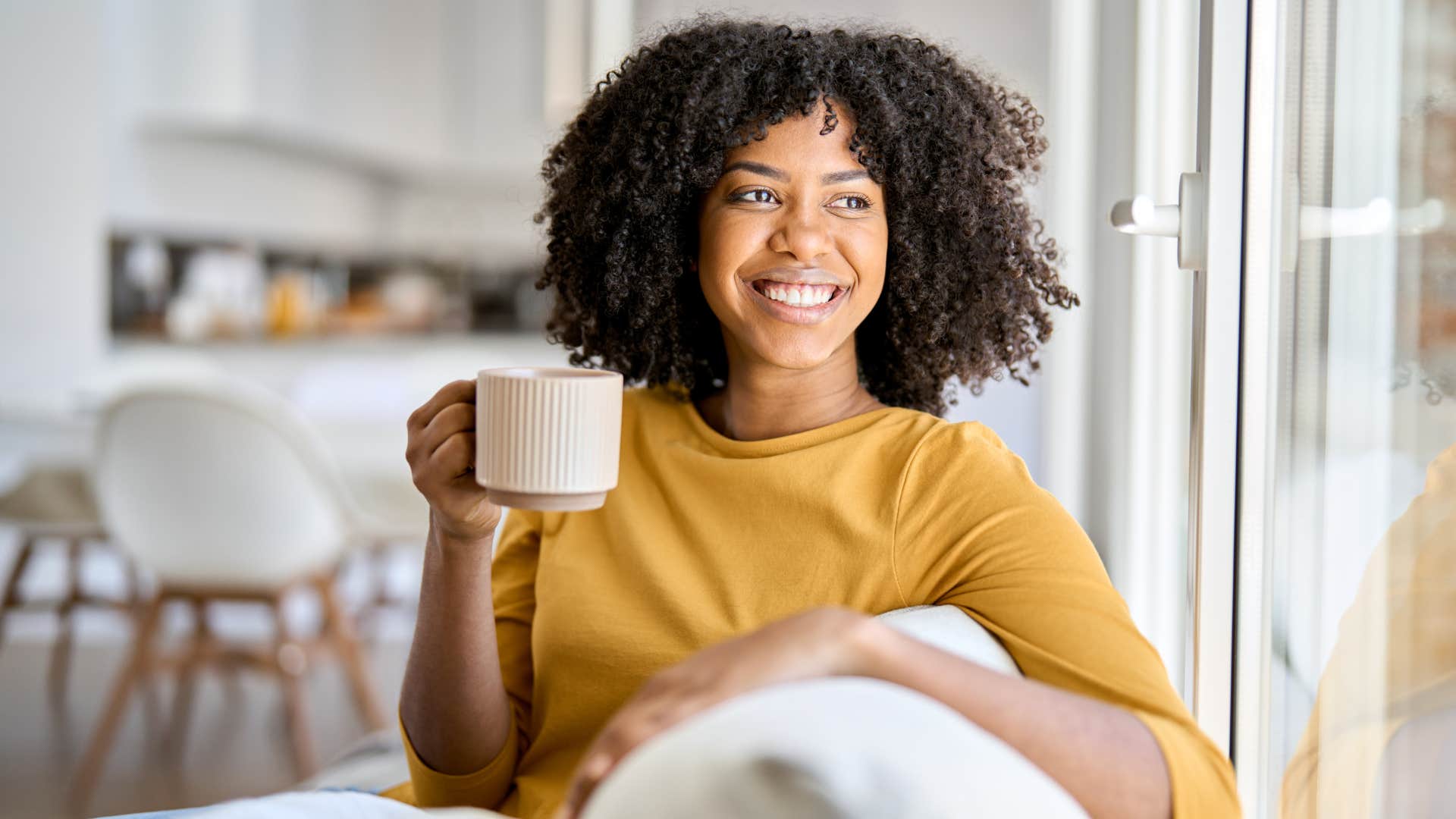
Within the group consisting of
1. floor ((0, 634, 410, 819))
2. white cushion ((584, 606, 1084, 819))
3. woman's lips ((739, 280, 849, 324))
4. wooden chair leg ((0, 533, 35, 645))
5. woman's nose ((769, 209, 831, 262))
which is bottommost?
floor ((0, 634, 410, 819))

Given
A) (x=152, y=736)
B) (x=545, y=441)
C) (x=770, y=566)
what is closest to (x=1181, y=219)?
(x=770, y=566)

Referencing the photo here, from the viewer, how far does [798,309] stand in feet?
3.44

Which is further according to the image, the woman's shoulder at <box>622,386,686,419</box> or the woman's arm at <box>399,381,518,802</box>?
the woman's shoulder at <box>622,386,686,419</box>

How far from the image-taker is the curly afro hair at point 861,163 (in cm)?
107

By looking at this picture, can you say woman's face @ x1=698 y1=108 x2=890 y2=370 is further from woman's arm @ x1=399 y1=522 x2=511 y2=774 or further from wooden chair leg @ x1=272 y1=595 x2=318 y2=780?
wooden chair leg @ x1=272 y1=595 x2=318 y2=780

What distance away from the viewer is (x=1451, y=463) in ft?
2.42

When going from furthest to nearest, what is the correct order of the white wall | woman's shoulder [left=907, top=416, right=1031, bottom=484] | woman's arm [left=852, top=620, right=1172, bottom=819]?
the white wall, woman's shoulder [left=907, top=416, right=1031, bottom=484], woman's arm [left=852, top=620, right=1172, bottom=819]

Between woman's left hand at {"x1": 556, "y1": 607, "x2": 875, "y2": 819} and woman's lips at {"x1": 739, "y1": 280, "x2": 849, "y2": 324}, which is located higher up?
woman's lips at {"x1": 739, "y1": 280, "x2": 849, "y2": 324}

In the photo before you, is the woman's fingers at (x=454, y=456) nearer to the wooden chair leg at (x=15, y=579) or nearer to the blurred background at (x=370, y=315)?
the blurred background at (x=370, y=315)

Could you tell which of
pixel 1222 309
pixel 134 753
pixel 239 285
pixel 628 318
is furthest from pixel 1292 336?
pixel 239 285

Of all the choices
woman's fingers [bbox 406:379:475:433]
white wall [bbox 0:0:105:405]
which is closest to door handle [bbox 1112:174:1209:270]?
woman's fingers [bbox 406:379:475:433]

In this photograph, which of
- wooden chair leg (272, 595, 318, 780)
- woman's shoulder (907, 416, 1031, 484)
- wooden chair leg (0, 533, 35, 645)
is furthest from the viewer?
wooden chair leg (0, 533, 35, 645)

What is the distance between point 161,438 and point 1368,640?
2286mm

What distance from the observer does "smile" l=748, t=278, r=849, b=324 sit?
1048 mm
